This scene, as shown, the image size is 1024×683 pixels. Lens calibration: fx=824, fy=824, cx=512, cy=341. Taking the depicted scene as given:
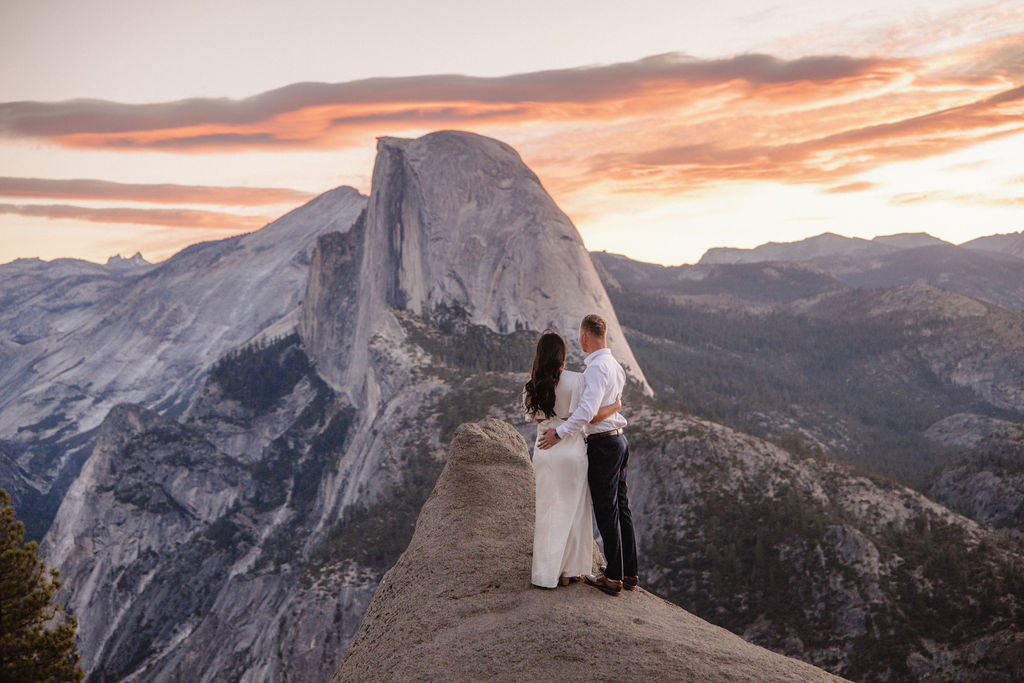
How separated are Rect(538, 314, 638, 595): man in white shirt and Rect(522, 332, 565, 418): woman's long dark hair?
376 millimetres

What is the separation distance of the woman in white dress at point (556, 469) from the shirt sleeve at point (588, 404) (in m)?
0.42

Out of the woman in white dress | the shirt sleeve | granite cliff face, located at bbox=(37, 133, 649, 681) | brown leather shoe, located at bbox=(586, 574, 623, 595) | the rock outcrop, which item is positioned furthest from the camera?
granite cliff face, located at bbox=(37, 133, 649, 681)

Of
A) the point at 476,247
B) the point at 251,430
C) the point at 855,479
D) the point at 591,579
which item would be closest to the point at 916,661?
the point at 855,479

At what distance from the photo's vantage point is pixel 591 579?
12406mm

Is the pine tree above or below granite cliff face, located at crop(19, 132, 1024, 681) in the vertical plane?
above

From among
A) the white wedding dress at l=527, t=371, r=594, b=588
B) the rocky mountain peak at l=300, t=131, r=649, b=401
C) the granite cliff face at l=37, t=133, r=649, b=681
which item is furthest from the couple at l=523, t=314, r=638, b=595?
the rocky mountain peak at l=300, t=131, r=649, b=401

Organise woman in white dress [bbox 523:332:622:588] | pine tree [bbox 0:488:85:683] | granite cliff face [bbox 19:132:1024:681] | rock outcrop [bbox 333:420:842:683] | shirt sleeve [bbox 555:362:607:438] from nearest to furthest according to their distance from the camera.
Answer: rock outcrop [bbox 333:420:842:683] → shirt sleeve [bbox 555:362:607:438] → woman in white dress [bbox 523:332:622:588] → pine tree [bbox 0:488:85:683] → granite cliff face [bbox 19:132:1024:681]

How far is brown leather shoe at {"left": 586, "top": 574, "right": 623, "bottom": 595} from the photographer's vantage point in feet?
39.7

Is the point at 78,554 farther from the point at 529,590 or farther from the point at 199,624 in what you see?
the point at 529,590

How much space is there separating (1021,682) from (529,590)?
3575 centimetres

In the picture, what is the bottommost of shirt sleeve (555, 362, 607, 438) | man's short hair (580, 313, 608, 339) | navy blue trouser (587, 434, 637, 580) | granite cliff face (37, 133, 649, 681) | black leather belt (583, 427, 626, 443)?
granite cliff face (37, 133, 649, 681)

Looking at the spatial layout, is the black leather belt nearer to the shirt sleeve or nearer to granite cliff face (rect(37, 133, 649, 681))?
the shirt sleeve

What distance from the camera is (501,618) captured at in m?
11.7

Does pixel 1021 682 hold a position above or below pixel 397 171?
below
